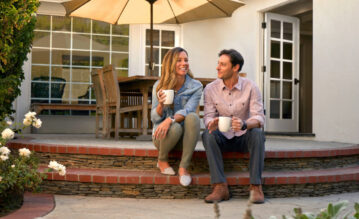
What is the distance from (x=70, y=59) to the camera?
787 cm

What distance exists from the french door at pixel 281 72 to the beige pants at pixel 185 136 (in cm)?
412

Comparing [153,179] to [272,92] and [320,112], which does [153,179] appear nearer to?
[320,112]

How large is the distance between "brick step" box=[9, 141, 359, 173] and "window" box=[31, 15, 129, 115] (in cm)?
390

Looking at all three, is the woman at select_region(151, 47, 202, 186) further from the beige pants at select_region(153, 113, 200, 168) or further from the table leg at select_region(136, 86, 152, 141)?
the table leg at select_region(136, 86, 152, 141)

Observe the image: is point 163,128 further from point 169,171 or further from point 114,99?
point 114,99

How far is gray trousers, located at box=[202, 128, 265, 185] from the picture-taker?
3.23 metres

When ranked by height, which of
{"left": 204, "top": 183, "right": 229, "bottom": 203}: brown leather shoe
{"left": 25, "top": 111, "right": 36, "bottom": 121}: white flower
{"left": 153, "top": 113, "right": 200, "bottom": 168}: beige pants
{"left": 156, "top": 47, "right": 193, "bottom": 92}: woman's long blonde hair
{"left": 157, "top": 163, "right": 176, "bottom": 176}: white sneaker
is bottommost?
{"left": 204, "top": 183, "right": 229, "bottom": 203}: brown leather shoe

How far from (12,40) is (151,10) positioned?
1871 mm

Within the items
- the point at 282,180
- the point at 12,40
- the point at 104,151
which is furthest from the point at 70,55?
the point at 282,180

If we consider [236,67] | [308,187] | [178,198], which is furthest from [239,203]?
[236,67]

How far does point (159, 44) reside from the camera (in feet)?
26.7

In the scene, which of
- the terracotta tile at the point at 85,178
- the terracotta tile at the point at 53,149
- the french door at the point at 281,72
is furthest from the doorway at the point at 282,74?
the terracotta tile at the point at 85,178

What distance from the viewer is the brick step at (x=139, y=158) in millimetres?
3699

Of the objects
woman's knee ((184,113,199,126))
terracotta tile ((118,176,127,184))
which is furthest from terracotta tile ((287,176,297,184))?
terracotta tile ((118,176,127,184))
